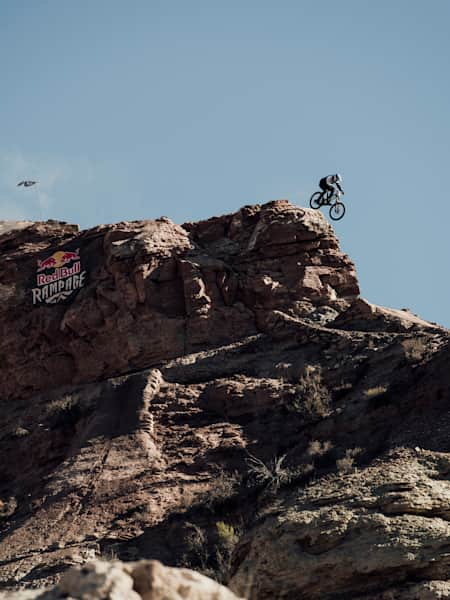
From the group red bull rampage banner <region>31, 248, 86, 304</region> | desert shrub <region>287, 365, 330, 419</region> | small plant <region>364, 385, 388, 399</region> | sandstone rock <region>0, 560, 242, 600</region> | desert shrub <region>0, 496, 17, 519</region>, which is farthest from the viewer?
red bull rampage banner <region>31, 248, 86, 304</region>

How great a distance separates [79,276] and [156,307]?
13.2 feet

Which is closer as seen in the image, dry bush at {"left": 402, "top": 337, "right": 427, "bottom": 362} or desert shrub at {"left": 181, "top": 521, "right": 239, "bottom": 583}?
desert shrub at {"left": 181, "top": 521, "right": 239, "bottom": 583}

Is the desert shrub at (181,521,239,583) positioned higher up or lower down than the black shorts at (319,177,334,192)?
lower down

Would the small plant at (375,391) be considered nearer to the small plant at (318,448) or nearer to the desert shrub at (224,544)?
the small plant at (318,448)

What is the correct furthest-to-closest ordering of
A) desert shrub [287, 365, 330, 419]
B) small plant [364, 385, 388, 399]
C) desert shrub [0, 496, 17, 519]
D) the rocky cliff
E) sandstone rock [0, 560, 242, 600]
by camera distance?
desert shrub [0, 496, 17, 519] < desert shrub [287, 365, 330, 419] < small plant [364, 385, 388, 399] < the rocky cliff < sandstone rock [0, 560, 242, 600]

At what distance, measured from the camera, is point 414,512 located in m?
18.4

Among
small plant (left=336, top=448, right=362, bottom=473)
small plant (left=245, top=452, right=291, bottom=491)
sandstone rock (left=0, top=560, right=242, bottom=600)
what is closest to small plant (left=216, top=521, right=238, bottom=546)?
small plant (left=245, top=452, right=291, bottom=491)

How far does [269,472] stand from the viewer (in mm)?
23812

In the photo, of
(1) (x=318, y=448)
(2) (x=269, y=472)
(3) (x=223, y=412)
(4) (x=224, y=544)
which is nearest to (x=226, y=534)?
(4) (x=224, y=544)

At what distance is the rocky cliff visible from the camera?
60.6ft

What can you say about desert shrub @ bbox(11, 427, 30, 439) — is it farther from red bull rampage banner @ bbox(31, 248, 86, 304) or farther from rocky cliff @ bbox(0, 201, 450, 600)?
red bull rampage banner @ bbox(31, 248, 86, 304)

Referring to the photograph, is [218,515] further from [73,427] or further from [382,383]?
[73,427]

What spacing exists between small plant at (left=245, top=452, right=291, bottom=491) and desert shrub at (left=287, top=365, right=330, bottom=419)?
1859 mm

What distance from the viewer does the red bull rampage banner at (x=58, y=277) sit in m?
36.7
